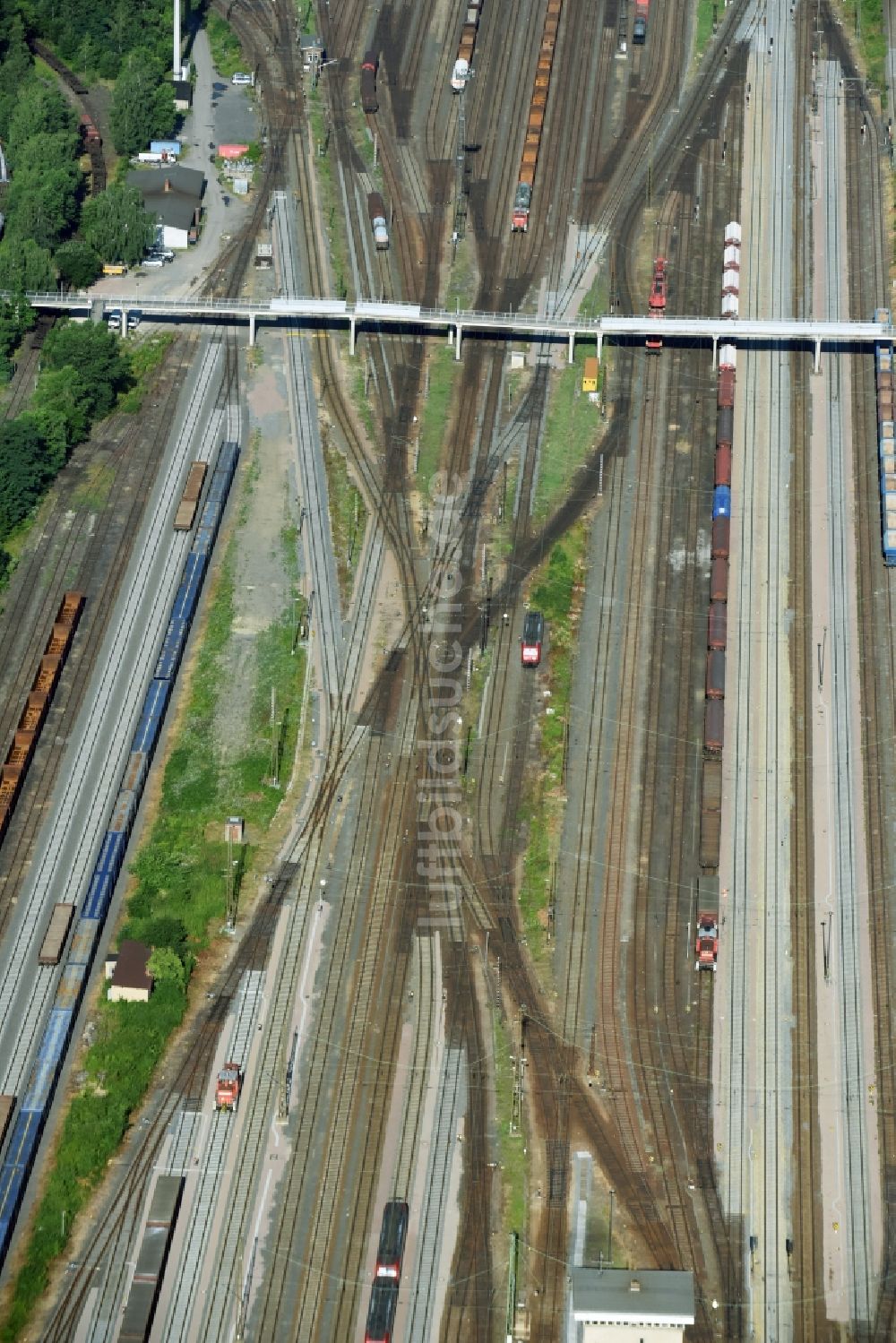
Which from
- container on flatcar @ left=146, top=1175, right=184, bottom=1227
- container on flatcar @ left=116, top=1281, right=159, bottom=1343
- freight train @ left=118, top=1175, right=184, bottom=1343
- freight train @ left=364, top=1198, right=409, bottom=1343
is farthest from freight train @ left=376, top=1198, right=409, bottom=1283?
container on flatcar @ left=116, top=1281, right=159, bottom=1343

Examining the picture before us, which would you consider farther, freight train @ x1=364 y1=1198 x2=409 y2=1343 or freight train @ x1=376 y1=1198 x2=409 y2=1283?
freight train @ x1=376 y1=1198 x2=409 y2=1283

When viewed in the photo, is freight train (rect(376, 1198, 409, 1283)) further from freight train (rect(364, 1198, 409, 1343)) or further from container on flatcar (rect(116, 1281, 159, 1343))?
container on flatcar (rect(116, 1281, 159, 1343))

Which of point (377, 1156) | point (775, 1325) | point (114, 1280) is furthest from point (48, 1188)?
point (775, 1325)

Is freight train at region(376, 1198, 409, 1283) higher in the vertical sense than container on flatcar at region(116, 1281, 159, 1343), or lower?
higher

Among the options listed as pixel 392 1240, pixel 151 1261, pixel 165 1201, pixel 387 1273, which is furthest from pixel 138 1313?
pixel 392 1240

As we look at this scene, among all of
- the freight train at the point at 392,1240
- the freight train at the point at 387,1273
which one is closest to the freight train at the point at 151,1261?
the freight train at the point at 387,1273

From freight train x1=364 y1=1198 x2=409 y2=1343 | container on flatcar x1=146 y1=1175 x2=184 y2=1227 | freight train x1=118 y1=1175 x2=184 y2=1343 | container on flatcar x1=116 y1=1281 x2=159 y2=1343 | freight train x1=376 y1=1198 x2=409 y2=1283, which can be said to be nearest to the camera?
container on flatcar x1=116 y1=1281 x2=159 y2=1343

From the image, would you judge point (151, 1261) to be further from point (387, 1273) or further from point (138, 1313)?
point (387, 1273)

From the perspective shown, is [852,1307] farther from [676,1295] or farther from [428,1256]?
[428,1256]

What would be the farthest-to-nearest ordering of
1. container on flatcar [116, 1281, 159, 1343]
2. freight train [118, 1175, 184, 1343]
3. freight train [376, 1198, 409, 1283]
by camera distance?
freight train [376, 1198, 409, 1283]
freight train [118, 1175, 184, 1343]
container on flatcar [116, 1281, 159, 1343]

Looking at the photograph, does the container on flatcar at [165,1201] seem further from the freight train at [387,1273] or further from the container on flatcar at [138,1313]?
the freight train at [387,1273]
